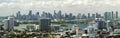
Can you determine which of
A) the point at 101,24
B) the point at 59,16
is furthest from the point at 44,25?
the point at 59,16

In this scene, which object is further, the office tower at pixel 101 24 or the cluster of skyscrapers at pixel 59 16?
the cluster of skyscrapers at pixel 59 16

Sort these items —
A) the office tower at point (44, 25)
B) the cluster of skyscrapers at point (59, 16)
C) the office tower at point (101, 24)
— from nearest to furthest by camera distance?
the office tower at point (44, 25), the office tower at point (101, 24), the cluster of skyscrapers at point (59, 16)

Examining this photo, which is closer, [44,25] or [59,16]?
[44,25]

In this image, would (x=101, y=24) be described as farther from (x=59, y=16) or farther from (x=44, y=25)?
(x=59, y=16)

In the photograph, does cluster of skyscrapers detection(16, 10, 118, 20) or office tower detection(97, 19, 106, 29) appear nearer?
office tower detection(97, 19, 106, 29)

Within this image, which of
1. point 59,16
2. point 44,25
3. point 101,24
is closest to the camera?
point 44,25

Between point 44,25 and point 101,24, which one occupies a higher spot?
point 44,25

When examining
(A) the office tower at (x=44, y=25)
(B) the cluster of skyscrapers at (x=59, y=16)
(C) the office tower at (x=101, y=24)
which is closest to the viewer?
(A) the office tower at (x=44, y=25)

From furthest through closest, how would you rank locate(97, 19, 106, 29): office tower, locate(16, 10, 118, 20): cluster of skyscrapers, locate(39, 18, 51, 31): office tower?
locate(16, 10, 118, 20): cluster of skyscrapers → locate(97, 19, 106, 29): office tower → locate(39, 18, 51, 31): office tower

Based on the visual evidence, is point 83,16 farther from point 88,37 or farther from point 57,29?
point 88,37

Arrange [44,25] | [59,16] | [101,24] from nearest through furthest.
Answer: [44,25], [101,24], [59,16]

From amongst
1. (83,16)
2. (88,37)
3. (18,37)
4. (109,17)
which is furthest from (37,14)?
(88,37)
